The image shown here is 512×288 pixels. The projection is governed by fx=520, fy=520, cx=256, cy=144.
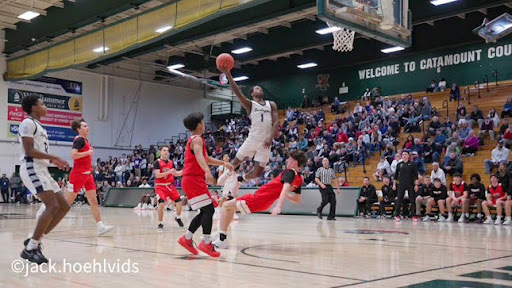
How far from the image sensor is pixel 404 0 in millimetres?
12203

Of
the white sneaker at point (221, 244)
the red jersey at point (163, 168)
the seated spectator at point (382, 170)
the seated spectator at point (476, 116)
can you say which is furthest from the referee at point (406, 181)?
the white sneaker at point (221, 244)

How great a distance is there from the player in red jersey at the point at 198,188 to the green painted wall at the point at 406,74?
73.0ft

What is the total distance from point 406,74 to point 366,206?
43.9 feet

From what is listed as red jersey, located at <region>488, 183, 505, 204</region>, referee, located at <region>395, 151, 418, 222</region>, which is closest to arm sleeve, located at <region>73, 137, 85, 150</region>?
referee, located at <region>395, 151, 418, 222</region>

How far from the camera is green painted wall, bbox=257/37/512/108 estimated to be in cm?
2511

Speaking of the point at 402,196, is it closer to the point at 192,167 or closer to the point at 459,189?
the point at 459,189

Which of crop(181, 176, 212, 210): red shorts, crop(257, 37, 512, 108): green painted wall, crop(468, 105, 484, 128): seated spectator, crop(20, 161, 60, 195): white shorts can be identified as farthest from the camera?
crop(257, 37, 512, 108): green painted wall

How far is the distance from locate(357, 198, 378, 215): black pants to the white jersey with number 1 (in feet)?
31.6

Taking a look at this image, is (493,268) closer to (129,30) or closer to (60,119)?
(129,30)

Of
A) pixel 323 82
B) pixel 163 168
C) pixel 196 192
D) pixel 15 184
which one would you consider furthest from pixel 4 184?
pixel 196 192

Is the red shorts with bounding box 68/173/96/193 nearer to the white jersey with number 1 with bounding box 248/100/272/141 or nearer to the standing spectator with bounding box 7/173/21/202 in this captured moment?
the white jersey with number 1 with bounding box 248/100/272/141

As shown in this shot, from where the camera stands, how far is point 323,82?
1267 inches

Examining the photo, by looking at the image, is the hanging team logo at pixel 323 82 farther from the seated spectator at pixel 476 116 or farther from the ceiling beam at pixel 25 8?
the ceiling beam at pixel 25 8

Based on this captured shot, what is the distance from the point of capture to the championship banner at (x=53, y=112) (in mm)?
30359
